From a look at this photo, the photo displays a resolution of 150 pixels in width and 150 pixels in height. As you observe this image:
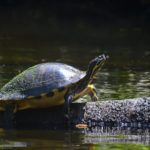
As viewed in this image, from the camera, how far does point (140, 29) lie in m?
18.2

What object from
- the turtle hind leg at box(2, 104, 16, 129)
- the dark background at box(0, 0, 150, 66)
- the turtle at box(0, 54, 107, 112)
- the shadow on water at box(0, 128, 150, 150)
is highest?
the dark background at box(0, 0, 150, 66)

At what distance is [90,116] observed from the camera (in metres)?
4.59

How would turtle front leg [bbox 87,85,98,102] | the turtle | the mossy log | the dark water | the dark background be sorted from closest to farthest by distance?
the dark water
the mossy log
the turtle
turtle front leg [bbox 87,85,98,102]
the dark background

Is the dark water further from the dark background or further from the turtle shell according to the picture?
the turtle shell

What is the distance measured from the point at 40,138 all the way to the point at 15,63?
5077 mm

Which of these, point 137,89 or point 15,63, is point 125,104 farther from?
point 15,63

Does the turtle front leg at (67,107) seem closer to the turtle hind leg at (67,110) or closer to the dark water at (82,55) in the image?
the turtle hind leg at (67,110)

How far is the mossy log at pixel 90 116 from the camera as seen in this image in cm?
451

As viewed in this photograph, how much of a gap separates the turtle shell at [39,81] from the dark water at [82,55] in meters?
0.41

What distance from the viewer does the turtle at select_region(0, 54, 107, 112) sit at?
4.62 metres

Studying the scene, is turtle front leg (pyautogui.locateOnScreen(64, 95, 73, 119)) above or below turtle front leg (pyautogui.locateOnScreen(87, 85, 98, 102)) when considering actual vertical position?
below

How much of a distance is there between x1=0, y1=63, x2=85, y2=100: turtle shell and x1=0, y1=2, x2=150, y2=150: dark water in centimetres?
41

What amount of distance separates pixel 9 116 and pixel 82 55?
643cm

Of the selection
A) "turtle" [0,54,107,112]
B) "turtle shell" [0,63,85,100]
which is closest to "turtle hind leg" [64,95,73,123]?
"turtle" [0,54,107,112]
